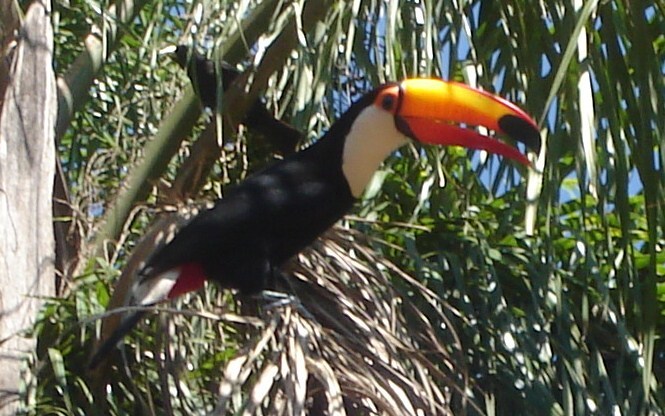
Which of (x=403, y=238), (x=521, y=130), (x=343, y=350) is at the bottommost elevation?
(x=343, y=350)

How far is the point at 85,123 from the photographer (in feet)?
10.4

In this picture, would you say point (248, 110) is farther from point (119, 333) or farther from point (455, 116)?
point (119, 333)

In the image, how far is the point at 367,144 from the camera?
254cm

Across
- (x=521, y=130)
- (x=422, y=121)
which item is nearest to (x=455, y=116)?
(x=422, y=121)

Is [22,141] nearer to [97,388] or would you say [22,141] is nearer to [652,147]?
[97,388]

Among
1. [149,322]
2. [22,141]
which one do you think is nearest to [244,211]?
[149,322]

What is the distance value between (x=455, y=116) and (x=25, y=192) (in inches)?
28.1

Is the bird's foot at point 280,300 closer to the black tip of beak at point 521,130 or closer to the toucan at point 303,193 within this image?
the toucan at point 303,193

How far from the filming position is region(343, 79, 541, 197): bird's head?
2322 millimetres

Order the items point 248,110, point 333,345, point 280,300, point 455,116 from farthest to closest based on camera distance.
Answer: point 248,110, point 455,116, point 280,300, point 333,345

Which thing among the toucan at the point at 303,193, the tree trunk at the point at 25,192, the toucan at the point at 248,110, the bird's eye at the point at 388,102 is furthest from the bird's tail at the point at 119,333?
the bird's eye at the point at 388,102

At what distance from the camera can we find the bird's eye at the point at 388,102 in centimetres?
253

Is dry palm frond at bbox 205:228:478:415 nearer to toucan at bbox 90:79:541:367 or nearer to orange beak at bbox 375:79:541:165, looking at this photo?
toucan at bbox 90:79:541:367

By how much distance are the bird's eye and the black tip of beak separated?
0.29 m
